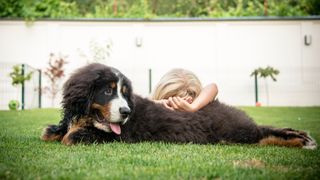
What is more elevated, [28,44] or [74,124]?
[28,44]

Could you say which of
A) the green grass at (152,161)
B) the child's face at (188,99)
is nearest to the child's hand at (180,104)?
the child's face at (188,99)

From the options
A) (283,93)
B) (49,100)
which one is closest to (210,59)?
(283,93)

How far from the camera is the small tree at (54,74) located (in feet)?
63.6

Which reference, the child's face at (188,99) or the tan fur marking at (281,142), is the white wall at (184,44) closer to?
the child's face at (188,99)

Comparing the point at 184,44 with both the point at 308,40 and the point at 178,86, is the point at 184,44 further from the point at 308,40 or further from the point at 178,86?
the point at 178,86

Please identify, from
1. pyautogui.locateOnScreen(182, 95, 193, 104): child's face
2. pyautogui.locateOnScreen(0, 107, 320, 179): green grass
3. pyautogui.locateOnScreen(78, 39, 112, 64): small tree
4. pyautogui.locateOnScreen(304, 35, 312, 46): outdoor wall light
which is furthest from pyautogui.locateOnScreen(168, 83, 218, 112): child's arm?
pyautogui.locateOnScreen(304, 35, 312, 46): outdoor wall light

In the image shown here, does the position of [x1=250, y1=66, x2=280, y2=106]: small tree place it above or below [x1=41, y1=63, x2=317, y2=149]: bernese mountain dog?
above

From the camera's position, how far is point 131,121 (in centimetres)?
463

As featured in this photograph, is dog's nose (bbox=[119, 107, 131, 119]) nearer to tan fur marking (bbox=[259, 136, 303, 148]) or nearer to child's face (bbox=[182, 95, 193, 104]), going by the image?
child's face (bbox=[182, 95, 193, 104])

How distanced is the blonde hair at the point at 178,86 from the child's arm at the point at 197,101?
0.82 ft

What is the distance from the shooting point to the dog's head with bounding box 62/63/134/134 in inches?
169

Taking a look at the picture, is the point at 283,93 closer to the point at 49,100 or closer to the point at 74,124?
the point at 49,100

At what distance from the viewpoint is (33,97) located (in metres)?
18.6

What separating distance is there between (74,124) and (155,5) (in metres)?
22.5
